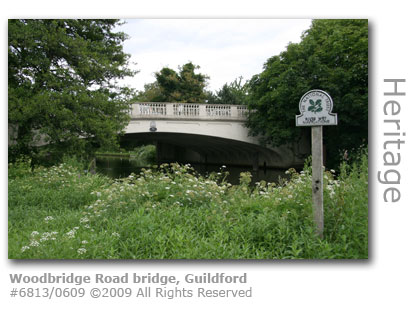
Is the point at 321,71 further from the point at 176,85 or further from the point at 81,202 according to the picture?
the point at 176,85

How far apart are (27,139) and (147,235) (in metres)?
3.85

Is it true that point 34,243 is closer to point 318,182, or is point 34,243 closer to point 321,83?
point 318,182

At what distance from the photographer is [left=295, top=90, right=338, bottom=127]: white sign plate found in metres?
2.79

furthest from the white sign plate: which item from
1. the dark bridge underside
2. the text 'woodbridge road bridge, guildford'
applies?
the dark bridge underside

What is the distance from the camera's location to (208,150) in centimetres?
2109

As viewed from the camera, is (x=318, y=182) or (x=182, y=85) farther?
(x=182, y=85)

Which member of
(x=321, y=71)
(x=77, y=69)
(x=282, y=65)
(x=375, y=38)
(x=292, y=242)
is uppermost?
(x=282, y=65)

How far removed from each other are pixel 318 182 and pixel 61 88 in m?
4.99

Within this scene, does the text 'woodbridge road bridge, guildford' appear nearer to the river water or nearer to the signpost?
the river water

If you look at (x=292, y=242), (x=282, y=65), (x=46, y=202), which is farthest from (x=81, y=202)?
(x=282, y=65)

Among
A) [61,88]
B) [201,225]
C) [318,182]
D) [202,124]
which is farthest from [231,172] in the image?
[318,182]

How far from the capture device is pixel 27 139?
5566 millimetres

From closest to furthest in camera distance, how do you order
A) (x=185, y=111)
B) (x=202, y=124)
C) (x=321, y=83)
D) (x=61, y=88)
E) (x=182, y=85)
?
(x=61, y=88) → (x=321, y=83) → (x=185, y=111) → (x=202, y=124) → (x=182, y=85)

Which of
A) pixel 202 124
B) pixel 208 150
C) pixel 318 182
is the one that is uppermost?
pixel 202 124
